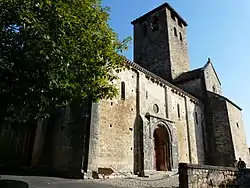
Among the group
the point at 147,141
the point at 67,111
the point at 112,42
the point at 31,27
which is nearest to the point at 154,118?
the point at 147,141

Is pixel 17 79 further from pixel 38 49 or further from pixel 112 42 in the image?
pixel 112 42

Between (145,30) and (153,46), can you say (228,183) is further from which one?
(145,30)

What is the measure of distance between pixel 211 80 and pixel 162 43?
727cm

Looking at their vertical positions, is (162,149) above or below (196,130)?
below

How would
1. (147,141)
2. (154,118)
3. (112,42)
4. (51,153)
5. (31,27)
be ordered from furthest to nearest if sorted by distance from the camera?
(154,118) < (147,141) < (51,153) < (112,42) < (31,27)

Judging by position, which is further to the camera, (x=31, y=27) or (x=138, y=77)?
(x=138, y=77)

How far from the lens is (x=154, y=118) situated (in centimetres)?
1556

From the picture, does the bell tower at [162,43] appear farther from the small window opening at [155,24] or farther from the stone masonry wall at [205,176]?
the stone masonry wall at [205,176]

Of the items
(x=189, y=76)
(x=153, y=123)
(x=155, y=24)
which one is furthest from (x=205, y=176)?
(x=155, y=24)

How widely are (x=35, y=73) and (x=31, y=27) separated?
58.1 inches

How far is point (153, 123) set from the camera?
603 inches

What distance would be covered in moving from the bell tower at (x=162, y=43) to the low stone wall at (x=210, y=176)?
15736 mm

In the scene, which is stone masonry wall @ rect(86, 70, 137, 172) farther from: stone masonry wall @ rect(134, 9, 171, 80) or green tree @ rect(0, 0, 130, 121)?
stone masonry wall @ rect(134, 9, 171, 80)

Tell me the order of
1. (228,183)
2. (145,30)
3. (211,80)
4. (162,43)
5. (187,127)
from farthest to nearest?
(145,30) < (162,43) < (211,80) < (187,127) < (228,183)
